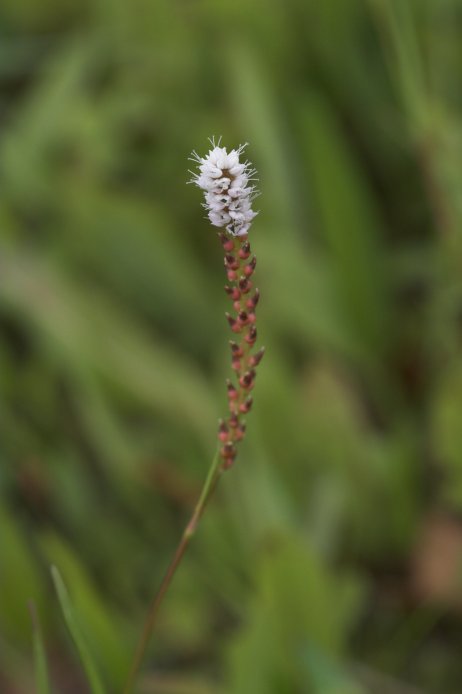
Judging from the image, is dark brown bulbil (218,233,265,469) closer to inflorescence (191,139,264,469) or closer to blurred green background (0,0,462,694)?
inflorescence (191,139,264,469)

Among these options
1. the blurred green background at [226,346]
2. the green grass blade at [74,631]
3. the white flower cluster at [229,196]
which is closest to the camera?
the white flower cluster at [229,196]

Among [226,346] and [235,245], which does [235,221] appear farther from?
[226,346]

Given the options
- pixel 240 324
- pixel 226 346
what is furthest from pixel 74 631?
pixel 226 346

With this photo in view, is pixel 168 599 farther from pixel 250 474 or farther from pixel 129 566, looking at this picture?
pixel 250 474

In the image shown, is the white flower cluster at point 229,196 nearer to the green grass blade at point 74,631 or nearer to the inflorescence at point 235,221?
the inflorescence at point 235,221

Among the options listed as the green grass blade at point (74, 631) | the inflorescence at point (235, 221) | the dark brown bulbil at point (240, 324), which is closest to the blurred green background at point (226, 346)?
the green grass blade at point (74, 631)

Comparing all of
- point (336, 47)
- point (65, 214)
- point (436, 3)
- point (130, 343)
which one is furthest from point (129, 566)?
point (436, 3)

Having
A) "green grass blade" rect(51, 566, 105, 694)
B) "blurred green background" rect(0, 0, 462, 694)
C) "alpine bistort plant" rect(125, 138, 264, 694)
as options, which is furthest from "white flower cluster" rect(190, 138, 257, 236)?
"blurred green background" rect(0, 0, 462, 694)

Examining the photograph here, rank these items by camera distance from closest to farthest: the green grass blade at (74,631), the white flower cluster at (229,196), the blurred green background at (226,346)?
the white flower cluster at (229,196) < the green grass blade at (74,631) < the blurred green background at (226,346)
